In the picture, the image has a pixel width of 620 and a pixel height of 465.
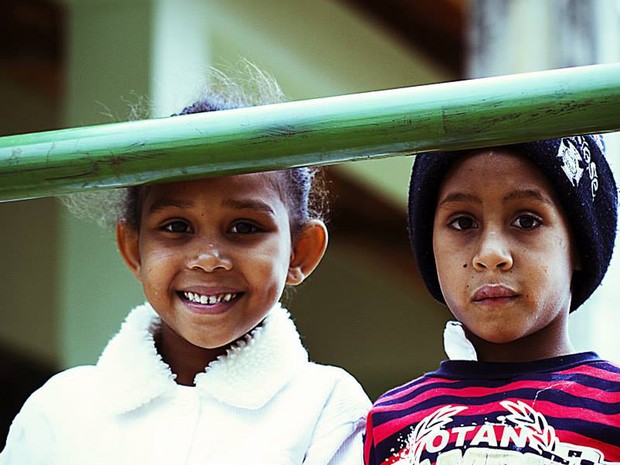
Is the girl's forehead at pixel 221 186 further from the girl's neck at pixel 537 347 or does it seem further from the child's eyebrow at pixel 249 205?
the girl's neck at pixel 537 347

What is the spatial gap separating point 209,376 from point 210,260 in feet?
0.44

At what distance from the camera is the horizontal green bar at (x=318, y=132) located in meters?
1.04

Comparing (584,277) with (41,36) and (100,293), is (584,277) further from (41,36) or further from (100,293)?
(41,36)

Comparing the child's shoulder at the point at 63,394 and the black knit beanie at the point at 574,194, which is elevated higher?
the black knit beanie at the point at 574,194

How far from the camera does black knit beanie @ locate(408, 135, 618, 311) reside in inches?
49.9

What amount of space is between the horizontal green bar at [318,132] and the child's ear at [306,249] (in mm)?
413

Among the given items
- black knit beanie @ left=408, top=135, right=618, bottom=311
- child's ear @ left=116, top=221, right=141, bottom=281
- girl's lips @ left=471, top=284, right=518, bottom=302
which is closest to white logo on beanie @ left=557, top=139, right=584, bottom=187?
black knit beanie @ left=408, top=135, right=618, bottom=311

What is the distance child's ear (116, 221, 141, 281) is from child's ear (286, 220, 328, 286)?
17cm

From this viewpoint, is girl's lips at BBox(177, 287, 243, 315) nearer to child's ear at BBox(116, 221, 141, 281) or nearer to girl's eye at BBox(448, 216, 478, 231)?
child's ear at BBox(116, 221, 141, 281)

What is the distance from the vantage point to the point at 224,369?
144 centimetres

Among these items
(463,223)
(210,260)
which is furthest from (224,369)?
(463,223)

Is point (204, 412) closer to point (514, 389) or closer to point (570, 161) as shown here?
point (514, 389)

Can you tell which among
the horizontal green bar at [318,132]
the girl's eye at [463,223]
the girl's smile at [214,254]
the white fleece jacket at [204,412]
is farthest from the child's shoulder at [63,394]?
the girl's eye at [463,223]

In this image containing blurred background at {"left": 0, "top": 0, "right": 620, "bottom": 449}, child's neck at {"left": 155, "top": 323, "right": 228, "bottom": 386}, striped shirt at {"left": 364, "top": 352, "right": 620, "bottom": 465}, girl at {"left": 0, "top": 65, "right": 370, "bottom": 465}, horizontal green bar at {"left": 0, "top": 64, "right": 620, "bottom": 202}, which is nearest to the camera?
horizontal green bar at {"left": 0, "top": 64, "right": 620, "bottom": 202}
